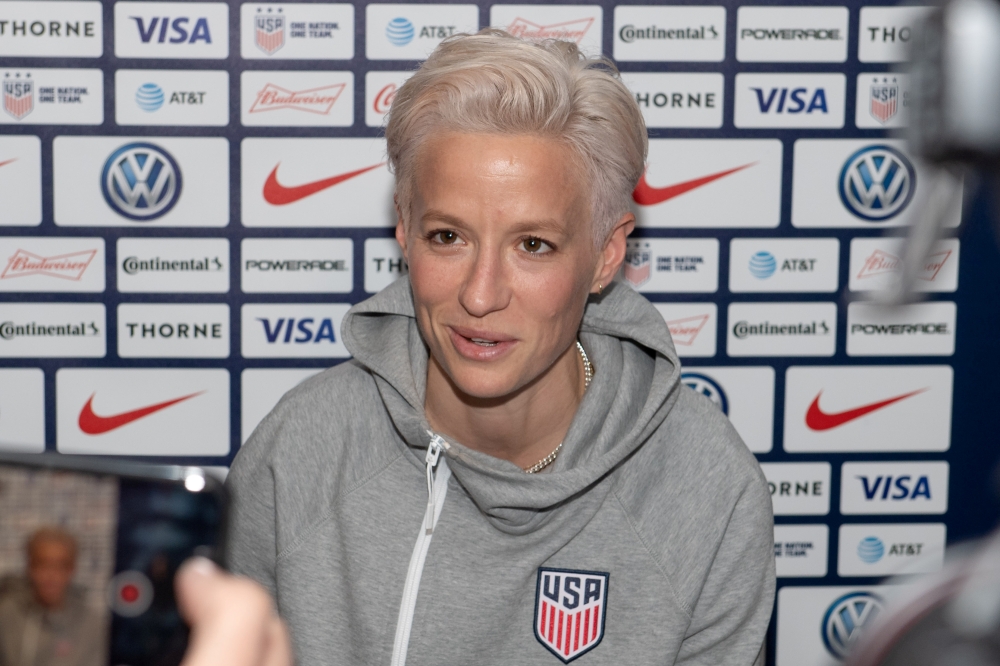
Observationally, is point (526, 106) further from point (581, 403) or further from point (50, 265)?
point (50, 265)

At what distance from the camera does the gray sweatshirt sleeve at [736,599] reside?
3.64ft

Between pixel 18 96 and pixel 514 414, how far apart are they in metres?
0.93

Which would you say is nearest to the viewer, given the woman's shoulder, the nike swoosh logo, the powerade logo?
the woman's shoulder

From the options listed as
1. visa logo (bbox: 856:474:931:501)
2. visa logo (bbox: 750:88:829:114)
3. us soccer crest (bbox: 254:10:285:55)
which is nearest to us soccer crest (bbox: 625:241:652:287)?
visa logo (bbox: 750:88:829:114)

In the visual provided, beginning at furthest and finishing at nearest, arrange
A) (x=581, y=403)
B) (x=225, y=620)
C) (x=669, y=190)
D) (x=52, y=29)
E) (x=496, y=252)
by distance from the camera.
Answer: (x=669, y=190) → (x=52, y=29) → (x=581, y=403) → (x=496, y=252) → (x=225, y=620)

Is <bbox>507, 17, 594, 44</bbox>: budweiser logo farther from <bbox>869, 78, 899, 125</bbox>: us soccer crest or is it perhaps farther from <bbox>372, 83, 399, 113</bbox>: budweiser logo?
<bbox>869, 78, 899, 125</bbox>: us soccer crest

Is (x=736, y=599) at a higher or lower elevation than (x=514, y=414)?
lower

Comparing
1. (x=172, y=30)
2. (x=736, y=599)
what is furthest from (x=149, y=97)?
(x=736, y=599)

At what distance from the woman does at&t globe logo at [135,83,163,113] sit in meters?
0.56

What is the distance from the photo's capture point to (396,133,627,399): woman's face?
102 centimetres

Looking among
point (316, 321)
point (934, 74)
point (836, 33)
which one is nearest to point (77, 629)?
point (934, 74)

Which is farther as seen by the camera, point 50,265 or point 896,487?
point 896,487

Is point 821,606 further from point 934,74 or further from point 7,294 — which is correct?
point 934,74

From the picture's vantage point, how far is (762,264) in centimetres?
159
